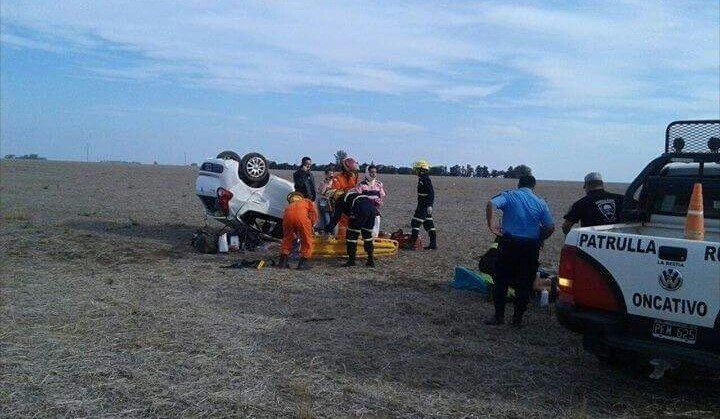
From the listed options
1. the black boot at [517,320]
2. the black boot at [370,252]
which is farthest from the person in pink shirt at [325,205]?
the black boot at [517,320]

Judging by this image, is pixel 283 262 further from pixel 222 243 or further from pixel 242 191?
pixel 242 191

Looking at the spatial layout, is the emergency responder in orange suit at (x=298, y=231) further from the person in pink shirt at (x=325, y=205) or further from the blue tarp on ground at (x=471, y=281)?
the blue tarp on ground at (x=471, y=281)

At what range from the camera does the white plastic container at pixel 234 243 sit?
1183 cm

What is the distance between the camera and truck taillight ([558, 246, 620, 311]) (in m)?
5.04

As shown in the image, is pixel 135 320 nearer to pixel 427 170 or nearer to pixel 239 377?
pixel 239 377

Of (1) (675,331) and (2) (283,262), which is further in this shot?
(2) (283,262)

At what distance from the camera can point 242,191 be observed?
39.8 ft

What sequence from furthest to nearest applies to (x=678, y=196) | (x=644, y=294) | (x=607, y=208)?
(x=607, y=208)
(x=678, y=196)
(x=644, y=294)

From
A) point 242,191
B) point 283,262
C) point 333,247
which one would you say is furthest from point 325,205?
point 283,262

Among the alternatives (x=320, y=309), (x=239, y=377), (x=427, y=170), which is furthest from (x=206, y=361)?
(x=427, y=170)

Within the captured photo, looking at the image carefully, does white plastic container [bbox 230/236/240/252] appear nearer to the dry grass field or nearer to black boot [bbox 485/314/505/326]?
the dry grass field

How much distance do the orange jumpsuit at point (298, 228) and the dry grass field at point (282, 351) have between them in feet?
1.44

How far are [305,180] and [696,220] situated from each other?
7788 millimetres

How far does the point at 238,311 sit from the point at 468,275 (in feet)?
11.0
